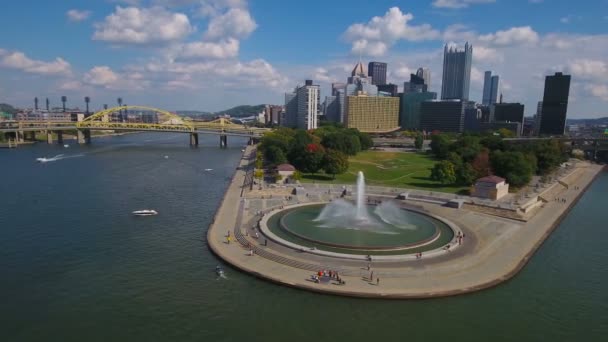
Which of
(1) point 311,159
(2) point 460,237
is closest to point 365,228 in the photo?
(2) point 460,237

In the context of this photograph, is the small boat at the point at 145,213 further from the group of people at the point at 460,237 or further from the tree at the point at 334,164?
the group of people at the point at 460,237

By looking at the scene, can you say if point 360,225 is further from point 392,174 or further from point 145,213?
point 392,174

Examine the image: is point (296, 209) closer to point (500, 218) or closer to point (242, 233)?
point (242, 233)

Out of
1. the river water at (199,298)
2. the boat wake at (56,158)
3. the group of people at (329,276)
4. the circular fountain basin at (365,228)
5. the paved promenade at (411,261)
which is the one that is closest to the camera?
the river water at (199,298)

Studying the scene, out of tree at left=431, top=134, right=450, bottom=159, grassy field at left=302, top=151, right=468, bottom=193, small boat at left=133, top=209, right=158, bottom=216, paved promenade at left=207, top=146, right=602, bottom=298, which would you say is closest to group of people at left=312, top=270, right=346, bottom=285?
paved promenade at left=207, top=146, right=602, bottom=298

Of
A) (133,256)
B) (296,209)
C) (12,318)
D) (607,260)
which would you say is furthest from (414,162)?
(12,318)

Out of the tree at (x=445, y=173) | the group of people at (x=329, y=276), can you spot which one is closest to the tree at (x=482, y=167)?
the tree at (x=445, y=173)
